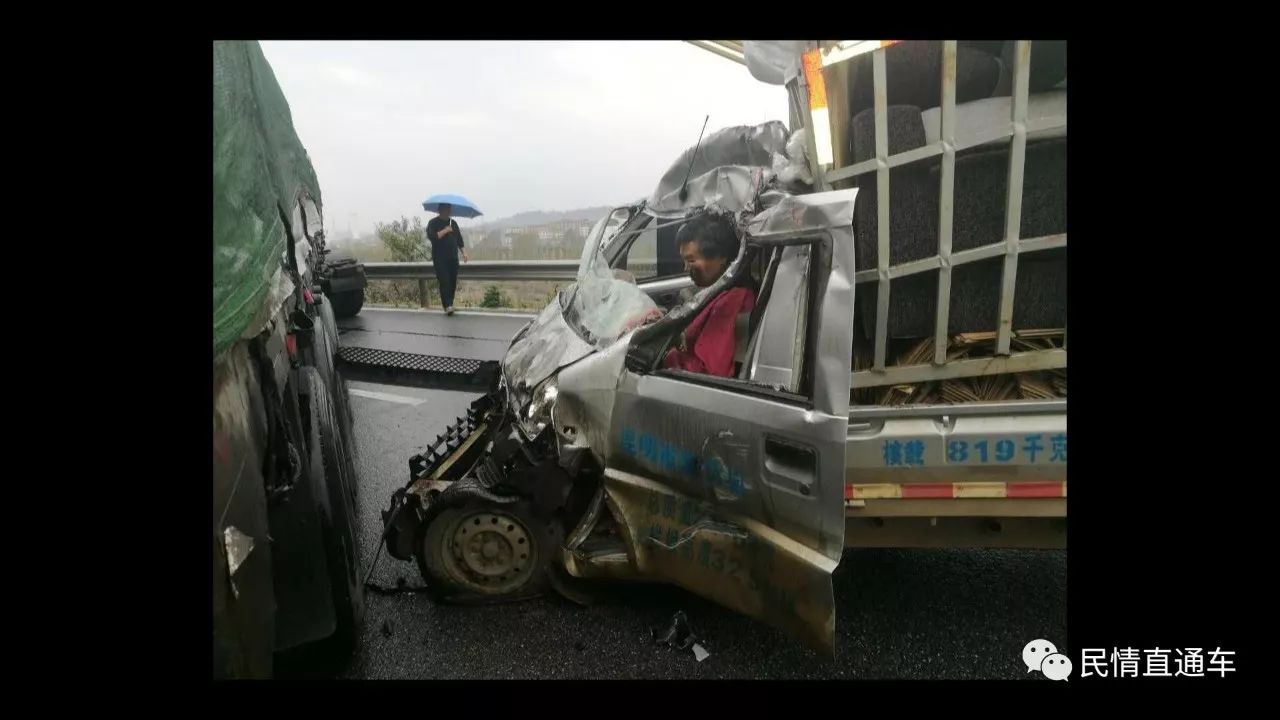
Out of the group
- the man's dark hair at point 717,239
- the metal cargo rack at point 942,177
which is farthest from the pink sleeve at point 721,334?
the metal cargo rack at point 942,177

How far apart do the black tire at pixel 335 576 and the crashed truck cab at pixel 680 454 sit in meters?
0.28

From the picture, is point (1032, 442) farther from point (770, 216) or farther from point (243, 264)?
point (243, 264)

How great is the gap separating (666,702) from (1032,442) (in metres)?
1.46

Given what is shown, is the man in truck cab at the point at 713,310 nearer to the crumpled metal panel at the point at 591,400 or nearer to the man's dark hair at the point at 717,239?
the man's dark hair at the point at 717,239

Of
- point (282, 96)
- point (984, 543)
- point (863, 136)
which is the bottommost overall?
point (984, 543)

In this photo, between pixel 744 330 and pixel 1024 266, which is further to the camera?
pixel 744 330

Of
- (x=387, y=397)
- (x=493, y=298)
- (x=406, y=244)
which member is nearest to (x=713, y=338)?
(x=387, y=397)

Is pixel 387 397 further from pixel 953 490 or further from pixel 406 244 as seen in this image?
pixel 406 244

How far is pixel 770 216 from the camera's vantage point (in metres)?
2.20

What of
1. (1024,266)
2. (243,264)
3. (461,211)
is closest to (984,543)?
(1024,266)

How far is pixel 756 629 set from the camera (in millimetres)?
2498

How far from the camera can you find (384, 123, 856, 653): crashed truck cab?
1.95m

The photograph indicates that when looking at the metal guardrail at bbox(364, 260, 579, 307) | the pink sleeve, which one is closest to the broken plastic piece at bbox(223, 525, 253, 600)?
the pink sleeve

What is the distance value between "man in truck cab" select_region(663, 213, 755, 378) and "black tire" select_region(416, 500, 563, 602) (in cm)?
86
